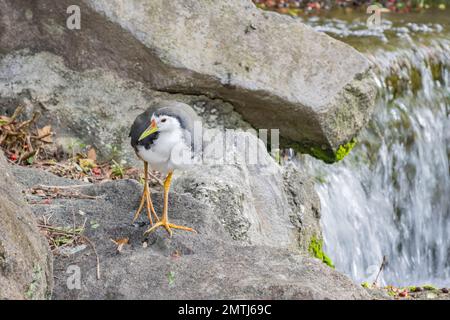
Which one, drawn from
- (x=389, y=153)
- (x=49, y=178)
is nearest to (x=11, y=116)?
(x=49, y=178)

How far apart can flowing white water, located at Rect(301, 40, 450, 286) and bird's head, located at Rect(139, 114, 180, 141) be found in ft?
10.6

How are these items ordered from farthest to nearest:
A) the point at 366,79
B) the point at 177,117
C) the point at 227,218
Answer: the point at 366,79
the point at 227,218
the point at 177,117

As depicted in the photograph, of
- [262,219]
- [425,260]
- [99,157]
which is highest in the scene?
[99,157]

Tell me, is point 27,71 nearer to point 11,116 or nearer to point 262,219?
point 11,116

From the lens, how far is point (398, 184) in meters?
7.69

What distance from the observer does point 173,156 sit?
3.80 metres

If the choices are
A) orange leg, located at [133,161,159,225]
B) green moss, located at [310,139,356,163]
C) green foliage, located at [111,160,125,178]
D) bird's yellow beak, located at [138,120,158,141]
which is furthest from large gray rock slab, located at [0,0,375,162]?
bird's yellow beak, located at [138,120,158,141]

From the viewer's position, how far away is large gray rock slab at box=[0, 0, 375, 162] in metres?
5.63

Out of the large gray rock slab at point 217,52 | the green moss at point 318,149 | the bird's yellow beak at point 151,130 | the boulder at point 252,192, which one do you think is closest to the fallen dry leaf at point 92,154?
the large gray rock slab at point 217,52

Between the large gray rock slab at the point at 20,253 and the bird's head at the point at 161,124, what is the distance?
70cm

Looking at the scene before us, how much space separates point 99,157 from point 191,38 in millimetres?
1150

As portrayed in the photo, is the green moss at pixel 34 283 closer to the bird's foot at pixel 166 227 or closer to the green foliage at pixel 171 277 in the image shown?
the green foliage at pixel 171 277

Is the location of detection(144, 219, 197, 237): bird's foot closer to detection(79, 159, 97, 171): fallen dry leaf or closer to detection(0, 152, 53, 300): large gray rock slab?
detection(0, 152, 53, 300): large gray rock slab

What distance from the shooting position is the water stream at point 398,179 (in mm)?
7027
